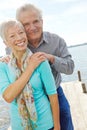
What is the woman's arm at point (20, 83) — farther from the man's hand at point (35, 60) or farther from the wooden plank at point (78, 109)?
the wooden plank at point (78, 109)

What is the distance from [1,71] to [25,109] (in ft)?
1.21

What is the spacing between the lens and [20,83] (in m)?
2.63

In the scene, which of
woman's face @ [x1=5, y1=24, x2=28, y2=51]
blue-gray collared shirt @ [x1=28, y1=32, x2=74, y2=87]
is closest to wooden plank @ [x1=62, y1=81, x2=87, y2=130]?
blue-gray collared shirt @ [x1=28, y1=32, x2=74, y2=87]

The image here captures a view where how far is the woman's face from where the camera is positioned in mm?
2656

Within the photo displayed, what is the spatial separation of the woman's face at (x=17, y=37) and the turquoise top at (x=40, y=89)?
7.9 inches

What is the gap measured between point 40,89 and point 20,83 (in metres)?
0.18

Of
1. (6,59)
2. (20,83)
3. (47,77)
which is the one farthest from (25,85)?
(6,59)

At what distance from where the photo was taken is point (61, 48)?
3.08 metres

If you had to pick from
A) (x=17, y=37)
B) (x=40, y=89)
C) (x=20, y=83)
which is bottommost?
(x=40, y=89)

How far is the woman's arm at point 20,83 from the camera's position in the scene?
8.63 feet

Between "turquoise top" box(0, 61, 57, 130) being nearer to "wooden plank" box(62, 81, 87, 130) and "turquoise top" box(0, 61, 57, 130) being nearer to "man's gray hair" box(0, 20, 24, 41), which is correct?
"man's gray hair" box(0, 20, 24, 41)

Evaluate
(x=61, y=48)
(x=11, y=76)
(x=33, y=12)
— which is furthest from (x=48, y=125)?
(x=33, y=12)

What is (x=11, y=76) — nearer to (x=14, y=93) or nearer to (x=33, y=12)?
(x=14, y=93)

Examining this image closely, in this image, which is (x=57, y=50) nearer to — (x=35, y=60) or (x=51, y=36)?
(x=51, y=36)
